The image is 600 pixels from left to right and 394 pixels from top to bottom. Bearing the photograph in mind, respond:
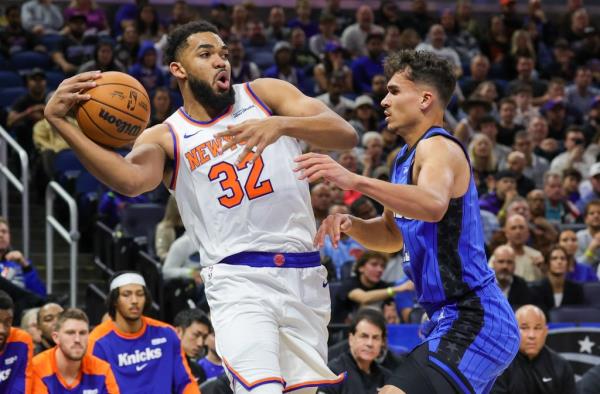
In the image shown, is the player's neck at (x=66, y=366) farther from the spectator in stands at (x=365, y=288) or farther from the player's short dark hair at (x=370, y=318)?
the spectator in stands at (x=365, y=288)

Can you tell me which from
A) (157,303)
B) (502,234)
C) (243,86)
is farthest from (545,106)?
(243,86)

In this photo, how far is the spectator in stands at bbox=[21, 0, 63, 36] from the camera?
14945 millimetres

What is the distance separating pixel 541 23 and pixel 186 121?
1387 centimetres

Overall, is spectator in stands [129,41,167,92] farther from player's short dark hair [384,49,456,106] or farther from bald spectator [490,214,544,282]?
player's short dark hair [384,49,456,106]

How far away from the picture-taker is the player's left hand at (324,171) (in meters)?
4.22

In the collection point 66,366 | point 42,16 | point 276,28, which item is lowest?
point 66,366

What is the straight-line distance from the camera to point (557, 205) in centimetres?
1229

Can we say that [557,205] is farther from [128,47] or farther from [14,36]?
[14,36]

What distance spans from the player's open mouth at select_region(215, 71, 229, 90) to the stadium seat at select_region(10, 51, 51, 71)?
373 inches

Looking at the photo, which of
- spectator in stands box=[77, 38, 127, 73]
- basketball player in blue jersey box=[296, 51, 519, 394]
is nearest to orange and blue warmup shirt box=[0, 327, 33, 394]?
basketball player in blue jersey box=[296, 51, 519, 394]

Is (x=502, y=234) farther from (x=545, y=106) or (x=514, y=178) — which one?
(x=545, y=106)

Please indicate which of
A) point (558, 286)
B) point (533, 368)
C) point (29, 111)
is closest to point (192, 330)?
point (533, 368)

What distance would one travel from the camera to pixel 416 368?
437 cm

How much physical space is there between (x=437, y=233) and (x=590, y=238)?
7291 millimetres
